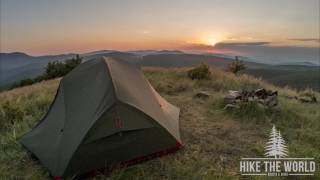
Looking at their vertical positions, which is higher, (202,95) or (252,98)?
(252,98)

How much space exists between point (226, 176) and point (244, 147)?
1688 mm

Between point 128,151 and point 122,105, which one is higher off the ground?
point 122,105

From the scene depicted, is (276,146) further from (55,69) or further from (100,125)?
(55,69)

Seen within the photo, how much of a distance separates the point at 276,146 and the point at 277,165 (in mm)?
823

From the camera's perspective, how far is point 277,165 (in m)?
6.09

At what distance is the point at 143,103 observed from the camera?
6.61 m

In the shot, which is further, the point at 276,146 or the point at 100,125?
the point at 276,146

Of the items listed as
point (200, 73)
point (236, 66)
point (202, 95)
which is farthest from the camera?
point (236, 66)

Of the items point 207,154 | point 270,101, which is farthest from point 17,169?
point 270,101

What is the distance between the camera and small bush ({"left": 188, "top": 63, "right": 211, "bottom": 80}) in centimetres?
1473

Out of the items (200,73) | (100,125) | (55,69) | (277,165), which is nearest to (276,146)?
(277,165)

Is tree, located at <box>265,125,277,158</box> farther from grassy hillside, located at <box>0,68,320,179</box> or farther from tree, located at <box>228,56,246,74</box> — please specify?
tree, located at <box>228,56,246,74</box>

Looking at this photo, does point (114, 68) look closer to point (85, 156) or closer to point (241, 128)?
point (85, 156)

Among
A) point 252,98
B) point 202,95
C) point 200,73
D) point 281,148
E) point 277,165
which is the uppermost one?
point 200,73
